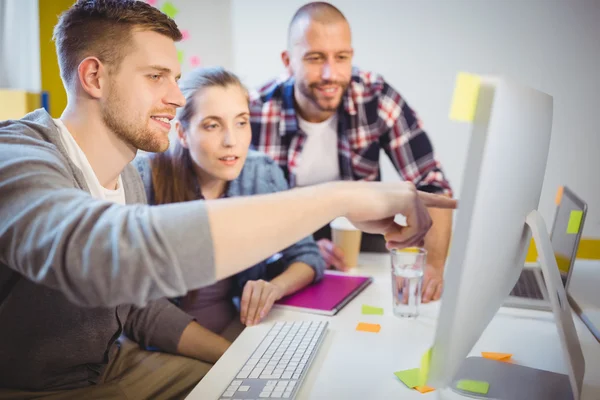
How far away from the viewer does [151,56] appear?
105 centimetres

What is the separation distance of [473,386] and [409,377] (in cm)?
10

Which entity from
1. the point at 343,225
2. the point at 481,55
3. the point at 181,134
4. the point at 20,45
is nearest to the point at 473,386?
the point at 343,225

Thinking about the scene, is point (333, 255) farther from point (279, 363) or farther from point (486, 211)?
point (486, 211)

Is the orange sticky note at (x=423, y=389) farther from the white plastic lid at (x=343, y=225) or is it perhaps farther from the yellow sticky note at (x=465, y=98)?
the white plastic lid at (x=343, y=225)

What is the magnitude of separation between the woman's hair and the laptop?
0.94m

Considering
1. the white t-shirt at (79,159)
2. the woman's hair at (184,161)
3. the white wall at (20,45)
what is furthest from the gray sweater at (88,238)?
the white wall at (20,45)

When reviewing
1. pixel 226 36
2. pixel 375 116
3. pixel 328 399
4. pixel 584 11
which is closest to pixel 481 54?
pixel 584 11

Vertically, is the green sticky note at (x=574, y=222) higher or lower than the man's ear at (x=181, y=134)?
lower

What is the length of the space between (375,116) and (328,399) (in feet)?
4.77

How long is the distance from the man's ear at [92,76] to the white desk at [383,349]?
0.56 meters

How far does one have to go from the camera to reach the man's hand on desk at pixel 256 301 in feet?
3.69

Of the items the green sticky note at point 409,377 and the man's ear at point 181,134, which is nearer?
the green sticky note at point 409,377

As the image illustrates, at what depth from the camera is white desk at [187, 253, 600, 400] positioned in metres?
0.82

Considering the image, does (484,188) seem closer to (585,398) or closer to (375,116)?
(585,398)
